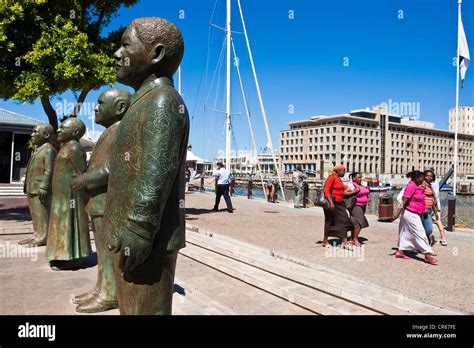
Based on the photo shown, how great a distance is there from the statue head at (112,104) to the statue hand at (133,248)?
7.63ft

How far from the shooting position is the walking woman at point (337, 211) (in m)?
7.97

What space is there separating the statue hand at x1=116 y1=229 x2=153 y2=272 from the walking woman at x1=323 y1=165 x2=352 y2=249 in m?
6.22

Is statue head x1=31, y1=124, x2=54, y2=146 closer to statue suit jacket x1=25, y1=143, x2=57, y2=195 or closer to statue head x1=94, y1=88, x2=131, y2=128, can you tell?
statue suit jacket x1=25, y1=143, x2=57, y2=195

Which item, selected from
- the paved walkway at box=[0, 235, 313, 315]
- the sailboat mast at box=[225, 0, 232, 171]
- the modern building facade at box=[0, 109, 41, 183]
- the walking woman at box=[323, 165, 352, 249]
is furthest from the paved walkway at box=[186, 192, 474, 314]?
the modern building facade at box=[0, 109, 41, 183]

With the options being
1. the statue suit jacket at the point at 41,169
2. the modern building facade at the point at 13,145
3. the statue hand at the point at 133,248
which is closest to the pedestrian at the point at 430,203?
the statue suit jacket at the point at 41,169

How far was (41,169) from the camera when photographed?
22.7ft

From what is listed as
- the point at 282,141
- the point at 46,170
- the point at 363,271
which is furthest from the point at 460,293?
the point at 282,141

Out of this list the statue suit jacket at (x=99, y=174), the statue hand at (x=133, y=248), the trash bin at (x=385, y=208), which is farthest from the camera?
the trash bin at (x=385, y=208)

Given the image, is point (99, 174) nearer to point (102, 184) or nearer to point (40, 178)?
point (102, 184)

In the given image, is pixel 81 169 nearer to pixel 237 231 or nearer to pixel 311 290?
pixel 311 290

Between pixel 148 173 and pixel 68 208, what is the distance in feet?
13.3

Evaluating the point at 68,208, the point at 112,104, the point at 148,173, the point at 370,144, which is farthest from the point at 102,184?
the point at 370,144

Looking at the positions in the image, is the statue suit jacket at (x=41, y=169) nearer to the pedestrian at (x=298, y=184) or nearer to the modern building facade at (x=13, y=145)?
the pedestrian at (x=298, y=184)
